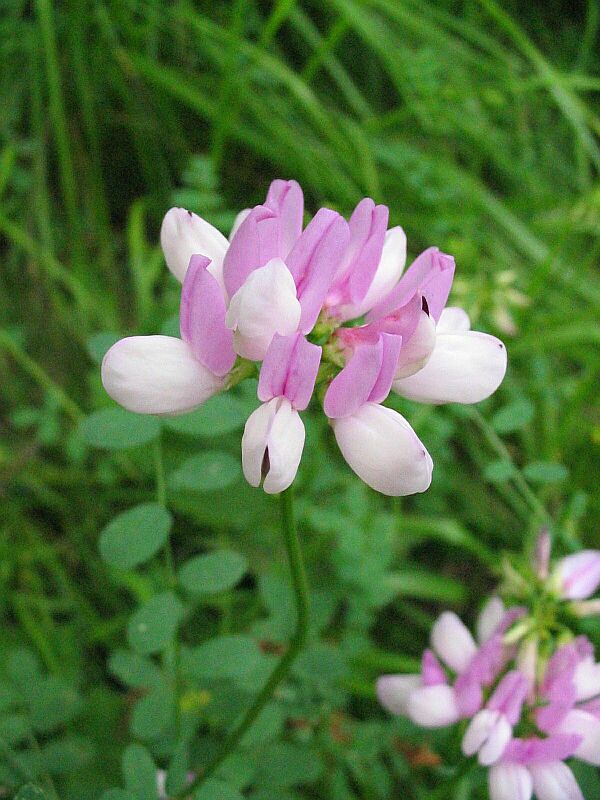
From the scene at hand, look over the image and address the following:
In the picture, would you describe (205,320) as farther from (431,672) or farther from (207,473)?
(431,672)

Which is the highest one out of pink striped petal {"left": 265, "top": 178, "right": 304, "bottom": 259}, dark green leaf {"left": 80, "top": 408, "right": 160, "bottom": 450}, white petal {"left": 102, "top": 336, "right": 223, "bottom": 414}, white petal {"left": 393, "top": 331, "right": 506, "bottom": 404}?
pink striped petal {"left": 265, "top": 178, "right": 304, "bottom": 259}

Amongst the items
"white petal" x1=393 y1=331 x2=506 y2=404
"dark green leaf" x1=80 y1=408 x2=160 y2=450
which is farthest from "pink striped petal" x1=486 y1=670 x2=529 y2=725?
"dark green leaf" x1=80 y1=408 x2=160 y2=450

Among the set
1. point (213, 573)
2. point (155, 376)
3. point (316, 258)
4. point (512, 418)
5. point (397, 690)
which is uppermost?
point (316, 258)

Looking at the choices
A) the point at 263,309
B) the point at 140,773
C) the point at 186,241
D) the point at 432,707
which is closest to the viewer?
the point at 263,309

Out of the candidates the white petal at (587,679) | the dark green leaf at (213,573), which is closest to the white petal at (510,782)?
the white petal at (587,679)

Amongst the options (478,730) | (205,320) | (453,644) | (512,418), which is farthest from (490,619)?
(205,320)

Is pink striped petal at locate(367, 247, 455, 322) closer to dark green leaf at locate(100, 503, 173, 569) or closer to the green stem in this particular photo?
the green stem

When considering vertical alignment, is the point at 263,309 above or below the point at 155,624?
above
